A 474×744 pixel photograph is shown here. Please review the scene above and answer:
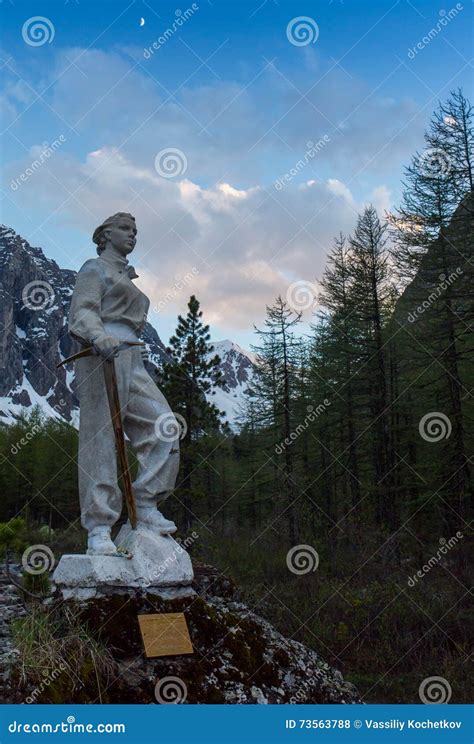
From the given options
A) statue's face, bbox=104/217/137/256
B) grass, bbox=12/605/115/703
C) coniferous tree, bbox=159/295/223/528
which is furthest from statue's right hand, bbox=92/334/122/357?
coniferous tree, bbox=159/295/223/528

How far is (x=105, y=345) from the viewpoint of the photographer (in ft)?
19.3

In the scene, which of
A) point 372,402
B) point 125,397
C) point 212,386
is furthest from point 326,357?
point 125,397

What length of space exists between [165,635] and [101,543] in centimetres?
96

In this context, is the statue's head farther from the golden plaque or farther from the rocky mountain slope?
the rocky mountain slope

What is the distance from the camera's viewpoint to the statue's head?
22.5 ft

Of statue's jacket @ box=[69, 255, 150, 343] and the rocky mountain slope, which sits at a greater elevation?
the rocky mountain slope

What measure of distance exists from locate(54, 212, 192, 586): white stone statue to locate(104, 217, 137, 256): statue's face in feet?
0.03

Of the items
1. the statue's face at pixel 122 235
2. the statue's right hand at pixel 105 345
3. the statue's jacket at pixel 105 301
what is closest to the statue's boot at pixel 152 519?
the statue's right hand at pixel 105 345

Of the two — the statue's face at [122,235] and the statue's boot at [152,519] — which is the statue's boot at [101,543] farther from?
the statue's face at [122,235]

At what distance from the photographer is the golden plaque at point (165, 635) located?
549 cm

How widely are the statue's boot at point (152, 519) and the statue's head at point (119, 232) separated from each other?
2657 mm

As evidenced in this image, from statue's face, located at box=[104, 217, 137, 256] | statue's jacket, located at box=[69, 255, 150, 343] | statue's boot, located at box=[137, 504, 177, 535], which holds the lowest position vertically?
statue's boot, located at box=[137, 504, 177, 535]

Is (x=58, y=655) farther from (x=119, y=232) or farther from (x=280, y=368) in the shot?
(x=280, y=368)

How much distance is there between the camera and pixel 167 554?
602cm
